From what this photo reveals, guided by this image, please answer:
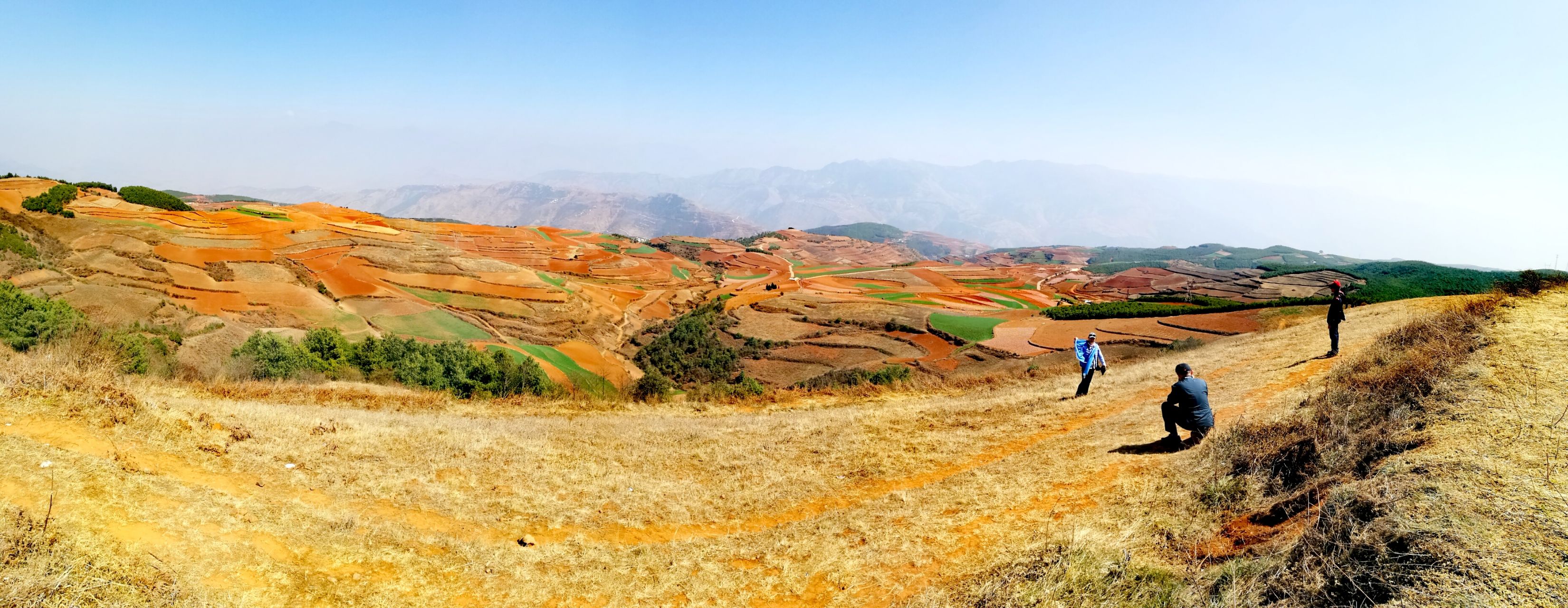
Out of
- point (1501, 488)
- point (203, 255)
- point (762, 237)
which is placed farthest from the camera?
point (762, 237)

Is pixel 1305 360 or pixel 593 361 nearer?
pixel 1305 360

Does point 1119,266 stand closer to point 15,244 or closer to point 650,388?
point 650,388

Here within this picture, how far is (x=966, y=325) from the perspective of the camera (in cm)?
5325

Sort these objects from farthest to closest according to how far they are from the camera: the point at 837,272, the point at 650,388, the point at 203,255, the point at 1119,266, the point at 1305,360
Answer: the point at 1119,266 < the point at 837,272 < the point at 203,255 < the point at 650,388 < the point at 1305,360

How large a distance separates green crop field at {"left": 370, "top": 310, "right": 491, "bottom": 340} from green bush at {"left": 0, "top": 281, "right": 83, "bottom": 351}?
1771cm

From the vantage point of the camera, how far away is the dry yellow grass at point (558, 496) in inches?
254

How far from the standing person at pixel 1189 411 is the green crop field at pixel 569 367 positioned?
96.6ft

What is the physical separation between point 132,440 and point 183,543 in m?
3.72

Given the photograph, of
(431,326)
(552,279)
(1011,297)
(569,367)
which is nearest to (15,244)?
(431,326)

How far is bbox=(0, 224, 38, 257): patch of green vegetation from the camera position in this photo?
35.2 meters

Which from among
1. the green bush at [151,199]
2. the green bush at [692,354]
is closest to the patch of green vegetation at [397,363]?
the green bush at [692,354]

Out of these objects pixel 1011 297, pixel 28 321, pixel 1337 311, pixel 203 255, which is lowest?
pixel 28 321

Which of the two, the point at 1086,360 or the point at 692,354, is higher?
the point at 1086,360

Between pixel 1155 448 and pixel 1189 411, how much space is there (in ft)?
2.68
